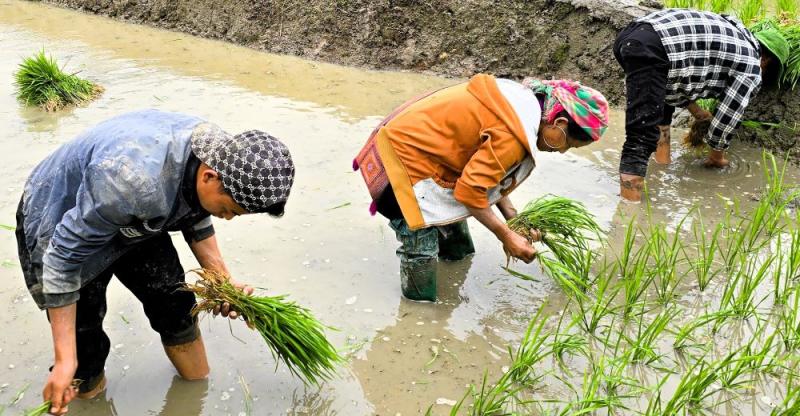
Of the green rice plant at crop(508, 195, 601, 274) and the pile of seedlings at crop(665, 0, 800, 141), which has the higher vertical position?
the pile of seedlings at crop(665, 0, 800, 141)

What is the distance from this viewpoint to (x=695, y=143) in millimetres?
4758

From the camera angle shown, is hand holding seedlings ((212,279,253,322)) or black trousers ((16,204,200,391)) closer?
black trousers ((16,204,200,391))

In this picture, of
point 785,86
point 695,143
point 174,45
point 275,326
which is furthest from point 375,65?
point 275,326

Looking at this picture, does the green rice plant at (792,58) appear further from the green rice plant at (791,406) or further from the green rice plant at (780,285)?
the green rice plant at (791,406)

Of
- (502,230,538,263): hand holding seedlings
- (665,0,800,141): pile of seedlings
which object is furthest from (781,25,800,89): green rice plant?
(502,230,538,263): hand holding seedlings

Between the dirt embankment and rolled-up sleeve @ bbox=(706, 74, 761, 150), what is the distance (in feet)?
2.57

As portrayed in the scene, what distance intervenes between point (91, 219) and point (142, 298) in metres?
0.63

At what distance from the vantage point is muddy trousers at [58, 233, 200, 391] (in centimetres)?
235

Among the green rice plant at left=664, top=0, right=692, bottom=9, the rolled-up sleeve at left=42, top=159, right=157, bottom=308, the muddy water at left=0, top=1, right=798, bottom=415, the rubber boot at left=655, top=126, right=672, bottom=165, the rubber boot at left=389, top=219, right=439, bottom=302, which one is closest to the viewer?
the rolled-up sleeve at left=42, top=159, right=157, bottom=308

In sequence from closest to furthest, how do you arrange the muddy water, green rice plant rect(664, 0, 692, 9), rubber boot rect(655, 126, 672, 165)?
the muddy water
rubber boot rect(655, 126, 672, 165)
green rice plant rect(664, 0, 692, 9)

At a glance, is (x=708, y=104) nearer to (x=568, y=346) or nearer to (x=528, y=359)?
(x=568, y=346)

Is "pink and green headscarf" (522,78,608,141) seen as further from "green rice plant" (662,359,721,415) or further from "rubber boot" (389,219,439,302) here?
"green rice plant" (662,359,721,415)

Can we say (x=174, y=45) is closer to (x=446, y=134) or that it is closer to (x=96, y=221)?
(x=446, y=134)

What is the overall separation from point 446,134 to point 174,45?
514 cm
